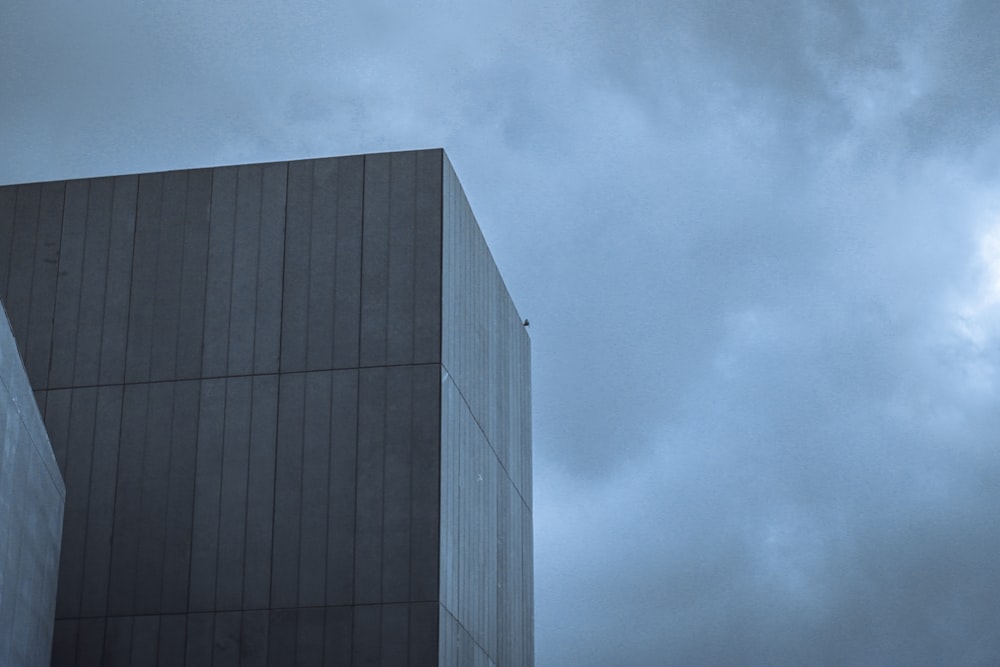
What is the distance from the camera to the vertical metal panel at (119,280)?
101 feet

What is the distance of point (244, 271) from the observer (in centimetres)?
3077

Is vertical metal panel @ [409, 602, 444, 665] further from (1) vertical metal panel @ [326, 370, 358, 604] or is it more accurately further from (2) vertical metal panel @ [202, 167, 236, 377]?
(2) vertical metal panel @ [202, 167, 236, 377]

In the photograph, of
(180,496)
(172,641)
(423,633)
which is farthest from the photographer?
(180,496)

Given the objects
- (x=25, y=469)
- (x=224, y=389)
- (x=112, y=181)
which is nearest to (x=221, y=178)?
(x=112, y=181)

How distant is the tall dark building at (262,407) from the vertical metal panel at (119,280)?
0.15 feet

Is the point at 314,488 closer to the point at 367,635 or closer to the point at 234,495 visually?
the point at 234,495

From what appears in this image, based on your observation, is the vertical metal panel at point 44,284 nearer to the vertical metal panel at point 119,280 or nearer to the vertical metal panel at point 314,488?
the vertical metal panel at point 119,280

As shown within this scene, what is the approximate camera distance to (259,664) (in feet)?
91.9

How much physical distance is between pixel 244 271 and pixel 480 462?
262 inches

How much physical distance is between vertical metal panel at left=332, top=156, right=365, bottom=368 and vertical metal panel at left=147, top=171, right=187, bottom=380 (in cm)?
343

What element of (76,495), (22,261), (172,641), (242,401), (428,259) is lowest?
(172,641)

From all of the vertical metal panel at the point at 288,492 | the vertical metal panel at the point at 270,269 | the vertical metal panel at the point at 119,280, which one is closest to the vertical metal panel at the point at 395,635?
the vertical metal panel at the point at 288,492

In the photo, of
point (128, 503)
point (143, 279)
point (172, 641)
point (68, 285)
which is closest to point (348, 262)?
point (143, 279)

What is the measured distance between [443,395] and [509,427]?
8374 mm
